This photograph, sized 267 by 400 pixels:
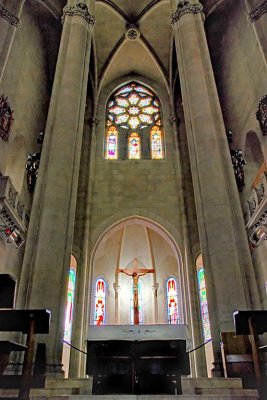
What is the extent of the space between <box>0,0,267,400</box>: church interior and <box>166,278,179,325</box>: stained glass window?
6 centimetres

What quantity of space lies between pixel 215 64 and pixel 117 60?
499 cm

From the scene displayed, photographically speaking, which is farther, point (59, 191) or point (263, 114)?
point (263, 114)

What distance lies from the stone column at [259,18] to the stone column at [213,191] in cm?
152

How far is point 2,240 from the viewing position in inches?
394

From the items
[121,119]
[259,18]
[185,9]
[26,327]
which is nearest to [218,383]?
[26,327]

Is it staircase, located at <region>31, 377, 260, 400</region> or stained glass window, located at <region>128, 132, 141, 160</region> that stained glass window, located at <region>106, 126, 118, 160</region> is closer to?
stained glass window, located at <region>128, 132, 141, 160</region>

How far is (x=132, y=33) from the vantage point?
16.6m

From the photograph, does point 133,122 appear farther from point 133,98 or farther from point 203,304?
point 203,304

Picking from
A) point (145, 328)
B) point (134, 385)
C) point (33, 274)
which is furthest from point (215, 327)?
point (33, 274)

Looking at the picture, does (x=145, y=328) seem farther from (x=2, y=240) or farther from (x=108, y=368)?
(x=2, y=240)

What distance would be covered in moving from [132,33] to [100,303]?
12.3 m

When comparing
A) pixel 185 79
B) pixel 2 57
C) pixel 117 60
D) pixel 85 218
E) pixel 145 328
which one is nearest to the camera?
pixel 145 328

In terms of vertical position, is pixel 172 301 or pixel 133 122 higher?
pixel 133 122

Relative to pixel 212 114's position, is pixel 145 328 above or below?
below
